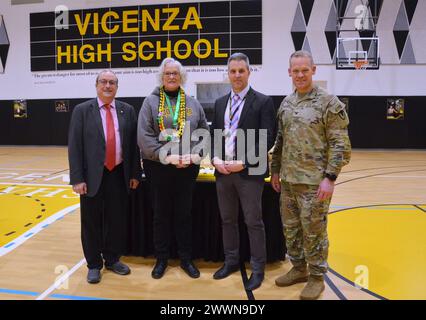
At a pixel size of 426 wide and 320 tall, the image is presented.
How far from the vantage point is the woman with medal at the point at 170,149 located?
3.42 m

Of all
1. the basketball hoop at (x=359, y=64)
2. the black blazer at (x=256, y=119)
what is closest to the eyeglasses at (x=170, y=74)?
the black blazer at (x=256, y=119)

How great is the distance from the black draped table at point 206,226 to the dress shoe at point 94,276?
60 centimetres

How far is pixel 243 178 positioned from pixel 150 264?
1399mm

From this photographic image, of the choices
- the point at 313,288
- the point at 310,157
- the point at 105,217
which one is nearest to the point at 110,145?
the point at 105,217

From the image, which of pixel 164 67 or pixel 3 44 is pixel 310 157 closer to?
pixel 164 67

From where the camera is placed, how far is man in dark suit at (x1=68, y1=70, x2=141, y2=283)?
3.46 metres

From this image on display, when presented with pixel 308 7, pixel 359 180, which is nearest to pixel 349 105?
pixel 308 7

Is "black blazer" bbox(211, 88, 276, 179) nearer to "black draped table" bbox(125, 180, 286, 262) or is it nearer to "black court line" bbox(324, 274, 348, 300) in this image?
"black draped table" bbox(125, 180, 286, 262)

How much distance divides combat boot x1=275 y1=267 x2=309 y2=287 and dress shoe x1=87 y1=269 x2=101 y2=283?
60.8 inches

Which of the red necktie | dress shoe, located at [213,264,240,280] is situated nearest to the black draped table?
dress shoe, located at [213,264,240,280]

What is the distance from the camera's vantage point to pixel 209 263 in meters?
4.02

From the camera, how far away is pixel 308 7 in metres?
13.5
